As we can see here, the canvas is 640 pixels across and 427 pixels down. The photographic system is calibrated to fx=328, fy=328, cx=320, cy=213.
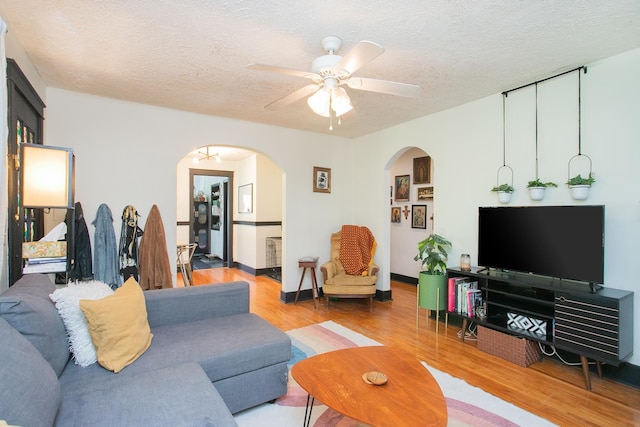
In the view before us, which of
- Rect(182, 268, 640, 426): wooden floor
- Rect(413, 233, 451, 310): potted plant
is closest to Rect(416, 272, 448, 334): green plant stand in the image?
Rect(413, 233, 451, 310): potted plant

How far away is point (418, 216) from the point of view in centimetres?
575

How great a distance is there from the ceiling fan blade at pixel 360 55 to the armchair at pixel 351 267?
2.89 m

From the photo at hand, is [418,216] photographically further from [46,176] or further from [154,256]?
[46,176]

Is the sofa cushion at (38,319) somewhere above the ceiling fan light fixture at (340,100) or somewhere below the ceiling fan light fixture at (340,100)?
below

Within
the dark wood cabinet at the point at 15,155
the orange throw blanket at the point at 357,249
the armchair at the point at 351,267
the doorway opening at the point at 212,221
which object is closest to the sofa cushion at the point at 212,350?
the dark wood cabinet at the point at 15,155

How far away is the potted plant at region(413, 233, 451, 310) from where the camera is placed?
3.54 metres

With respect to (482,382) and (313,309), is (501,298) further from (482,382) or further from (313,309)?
(313,309)

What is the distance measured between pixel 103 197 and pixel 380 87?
308 centimetres

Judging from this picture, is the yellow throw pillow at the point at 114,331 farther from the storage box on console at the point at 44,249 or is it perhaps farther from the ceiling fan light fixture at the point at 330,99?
the ceiling fan light fixture at the point at 330,99

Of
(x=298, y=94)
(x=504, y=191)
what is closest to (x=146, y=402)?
(x=298, y=94)

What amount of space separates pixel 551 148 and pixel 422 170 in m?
2.70

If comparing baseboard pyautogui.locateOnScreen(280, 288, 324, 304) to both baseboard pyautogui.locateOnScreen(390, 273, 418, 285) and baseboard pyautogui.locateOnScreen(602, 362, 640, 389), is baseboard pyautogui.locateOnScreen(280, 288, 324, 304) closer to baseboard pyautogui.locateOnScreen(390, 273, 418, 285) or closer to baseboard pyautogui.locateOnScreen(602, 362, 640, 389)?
baseboard pyautogui.locateOnScreen(390, 273, 418, 285)

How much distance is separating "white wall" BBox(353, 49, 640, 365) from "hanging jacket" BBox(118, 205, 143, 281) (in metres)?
3.36

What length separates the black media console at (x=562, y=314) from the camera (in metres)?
2.33
